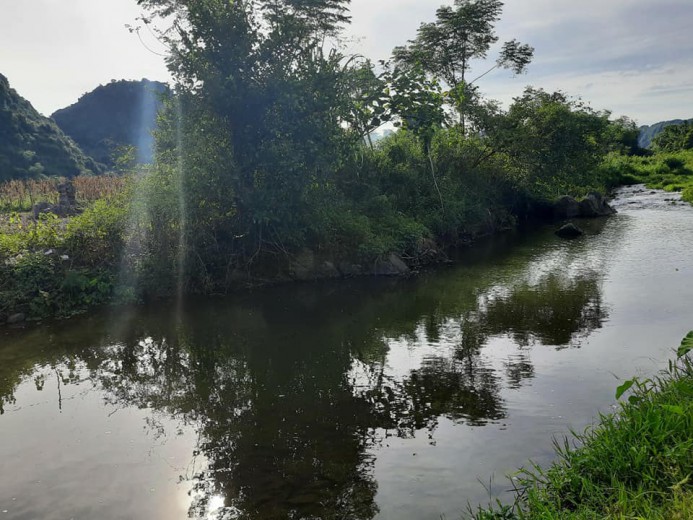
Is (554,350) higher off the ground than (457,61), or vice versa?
(457,61)

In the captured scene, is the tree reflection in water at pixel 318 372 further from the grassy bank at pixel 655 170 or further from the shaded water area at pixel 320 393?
the grassy bank at pixel 655 170

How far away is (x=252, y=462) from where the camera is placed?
6.73 m

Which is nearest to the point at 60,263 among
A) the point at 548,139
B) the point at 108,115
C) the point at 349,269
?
the point at 349,269

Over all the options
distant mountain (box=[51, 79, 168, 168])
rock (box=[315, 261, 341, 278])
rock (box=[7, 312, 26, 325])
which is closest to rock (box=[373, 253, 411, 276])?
rock (box=[315, 261, 341, 278])

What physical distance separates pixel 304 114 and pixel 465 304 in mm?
7867

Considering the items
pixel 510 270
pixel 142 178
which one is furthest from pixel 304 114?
pixel 510 270

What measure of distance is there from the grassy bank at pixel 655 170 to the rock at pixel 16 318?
149 ft

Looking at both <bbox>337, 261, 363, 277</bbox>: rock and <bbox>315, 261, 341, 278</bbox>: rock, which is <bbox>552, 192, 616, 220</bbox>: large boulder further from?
<bbox>315, 261, 341, 278</bbox>: rock

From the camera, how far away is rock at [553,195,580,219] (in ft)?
103

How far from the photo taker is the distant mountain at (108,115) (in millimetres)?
74625

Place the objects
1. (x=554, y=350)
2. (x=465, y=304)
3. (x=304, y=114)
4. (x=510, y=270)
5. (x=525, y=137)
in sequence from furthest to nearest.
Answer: (x=525, y=137) < (x=510, y=270) < (x=304, y=114) < (x=465, y=304) < (x=554, y=350)

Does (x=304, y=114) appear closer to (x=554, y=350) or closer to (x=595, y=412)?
(x=554, y=350)

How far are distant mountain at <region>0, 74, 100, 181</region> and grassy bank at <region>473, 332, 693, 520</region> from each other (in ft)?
191

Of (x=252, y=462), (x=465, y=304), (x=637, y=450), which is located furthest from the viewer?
(x=465, y=304)
